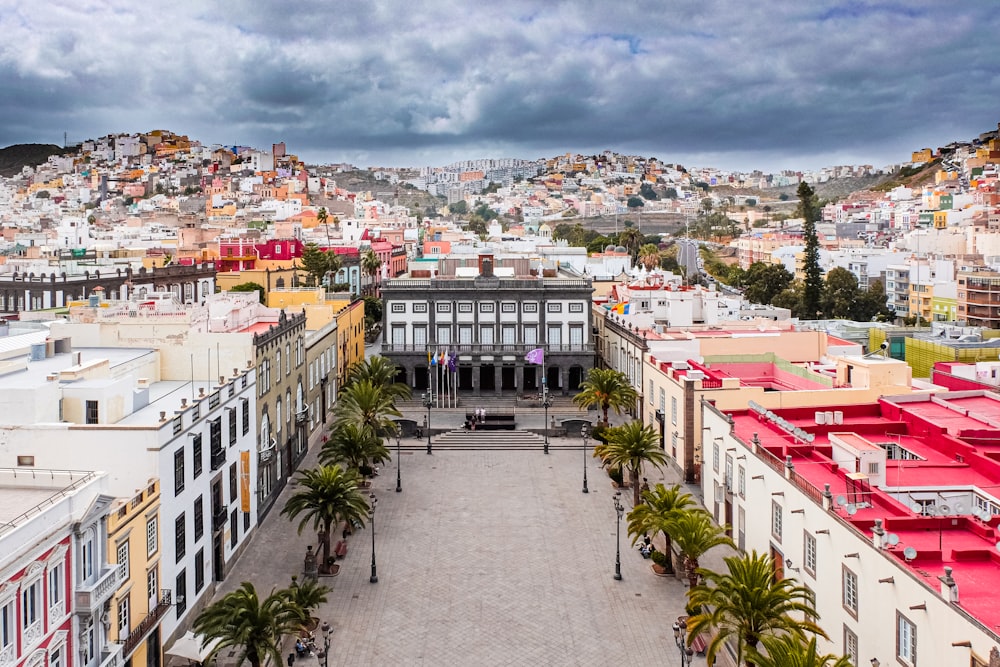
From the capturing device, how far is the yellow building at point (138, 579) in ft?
79.0

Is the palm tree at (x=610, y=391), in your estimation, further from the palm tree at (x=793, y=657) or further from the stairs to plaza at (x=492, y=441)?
the palm tree at (x=793, y=657)

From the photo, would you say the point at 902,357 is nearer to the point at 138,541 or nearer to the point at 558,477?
the point at 558,477

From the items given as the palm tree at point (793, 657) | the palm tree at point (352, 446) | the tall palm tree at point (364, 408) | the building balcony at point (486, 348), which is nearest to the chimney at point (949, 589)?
the palm tree at point (793, 657)

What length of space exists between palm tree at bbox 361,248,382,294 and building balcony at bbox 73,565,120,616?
305ft

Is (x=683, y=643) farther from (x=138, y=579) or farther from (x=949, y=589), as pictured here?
(x=138, y=579)

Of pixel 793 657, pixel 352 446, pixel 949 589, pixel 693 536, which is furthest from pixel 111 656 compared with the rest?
pixel 949 589

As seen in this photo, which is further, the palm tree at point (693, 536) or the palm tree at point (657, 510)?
the palm tree at point (657, 510)

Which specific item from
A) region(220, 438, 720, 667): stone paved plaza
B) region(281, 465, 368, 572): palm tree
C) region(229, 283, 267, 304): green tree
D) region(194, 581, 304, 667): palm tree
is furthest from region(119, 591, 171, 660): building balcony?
region(229, 283, 267, 304): green tree

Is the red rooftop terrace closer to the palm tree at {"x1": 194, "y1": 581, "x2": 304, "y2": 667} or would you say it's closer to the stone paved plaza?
the stone paved plaza

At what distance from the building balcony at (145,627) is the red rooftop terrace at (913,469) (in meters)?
→ 19.8

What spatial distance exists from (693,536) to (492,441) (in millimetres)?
27395

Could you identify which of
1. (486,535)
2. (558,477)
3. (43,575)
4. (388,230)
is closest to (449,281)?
(558,477)

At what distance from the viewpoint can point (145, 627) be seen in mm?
25438

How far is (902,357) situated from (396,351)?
3940 centimetres
